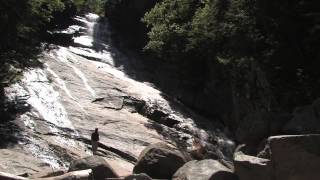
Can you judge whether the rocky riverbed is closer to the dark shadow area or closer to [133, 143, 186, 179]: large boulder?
the dark shadow area

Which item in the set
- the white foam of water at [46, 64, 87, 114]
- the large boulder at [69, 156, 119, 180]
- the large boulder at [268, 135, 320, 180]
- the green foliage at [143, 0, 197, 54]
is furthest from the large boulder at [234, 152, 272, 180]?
the green foliage at [143, 0, 197, 54]

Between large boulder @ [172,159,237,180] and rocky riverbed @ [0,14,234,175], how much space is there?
4.49 metres

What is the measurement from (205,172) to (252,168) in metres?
1.78

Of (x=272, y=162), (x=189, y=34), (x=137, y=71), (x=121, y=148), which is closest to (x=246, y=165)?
(x=272, y=162)

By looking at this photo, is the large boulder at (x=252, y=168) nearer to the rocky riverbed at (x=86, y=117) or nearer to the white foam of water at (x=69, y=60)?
the rocky riverbed at (x=86, y=117)

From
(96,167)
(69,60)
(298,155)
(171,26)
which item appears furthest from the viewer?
(171,26)

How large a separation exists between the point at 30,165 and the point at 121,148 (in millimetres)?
5683

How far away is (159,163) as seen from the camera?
18672mm

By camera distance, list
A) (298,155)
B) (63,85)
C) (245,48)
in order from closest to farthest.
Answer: (298,155)
(245,48)
(63,85)

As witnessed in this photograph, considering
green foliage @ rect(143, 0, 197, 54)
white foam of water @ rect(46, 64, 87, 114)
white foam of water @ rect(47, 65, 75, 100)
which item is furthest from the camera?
green foliage @ rect(143, 0, 197, 54)

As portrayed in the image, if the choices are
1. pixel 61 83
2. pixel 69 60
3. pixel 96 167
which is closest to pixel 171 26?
pixel 69 60

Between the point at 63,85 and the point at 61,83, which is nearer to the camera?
the point at 63,85

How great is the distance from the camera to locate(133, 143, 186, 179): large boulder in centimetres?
1862

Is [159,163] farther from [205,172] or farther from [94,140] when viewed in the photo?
[94,140]
